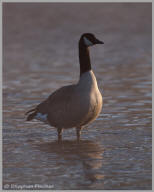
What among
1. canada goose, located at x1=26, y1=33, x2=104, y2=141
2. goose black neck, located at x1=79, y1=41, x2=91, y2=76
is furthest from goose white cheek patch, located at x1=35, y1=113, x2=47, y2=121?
goose black neck, located at x1=79, y1=41, x2=91, y2=76

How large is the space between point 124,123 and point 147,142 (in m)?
1.54

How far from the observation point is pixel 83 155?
9219 mm

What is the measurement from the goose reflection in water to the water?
0.6 inches

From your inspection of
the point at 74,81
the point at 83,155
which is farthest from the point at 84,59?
the point at 74,81

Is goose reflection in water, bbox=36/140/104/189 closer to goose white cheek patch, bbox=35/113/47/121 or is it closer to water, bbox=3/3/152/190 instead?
water, bbox=3/3/152/190

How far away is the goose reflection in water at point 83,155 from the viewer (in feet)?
25.7

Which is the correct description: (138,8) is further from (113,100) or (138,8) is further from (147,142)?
(147,142)

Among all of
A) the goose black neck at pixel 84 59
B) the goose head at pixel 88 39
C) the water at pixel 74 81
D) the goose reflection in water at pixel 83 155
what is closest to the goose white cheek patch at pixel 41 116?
the water at pixel 74 81

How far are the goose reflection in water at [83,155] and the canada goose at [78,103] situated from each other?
361 mm

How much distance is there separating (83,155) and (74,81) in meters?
7.30

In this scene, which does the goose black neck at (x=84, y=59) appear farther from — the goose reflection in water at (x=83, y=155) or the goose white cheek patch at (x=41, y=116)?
the goose reflection in water at (x=83, y=155)

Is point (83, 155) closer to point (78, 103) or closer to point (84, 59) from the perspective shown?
point (78, 103)

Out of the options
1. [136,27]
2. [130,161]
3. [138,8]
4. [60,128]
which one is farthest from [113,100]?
[138,8]

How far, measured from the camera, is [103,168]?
8.26 m
